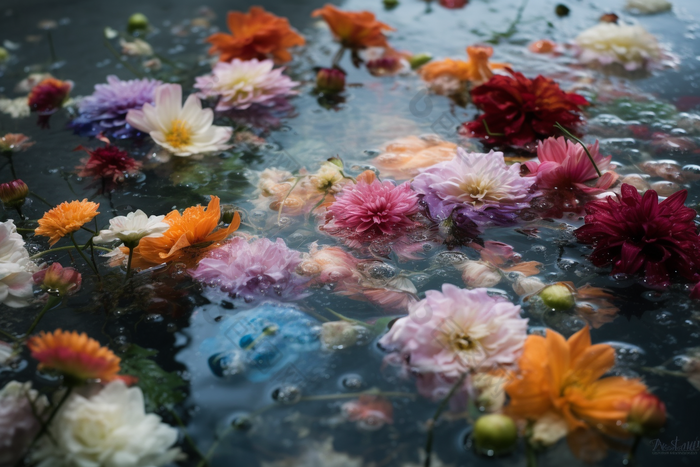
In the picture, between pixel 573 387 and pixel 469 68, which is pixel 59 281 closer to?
pixel 573 387

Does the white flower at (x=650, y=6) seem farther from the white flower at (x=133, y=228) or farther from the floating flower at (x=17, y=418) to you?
the floating flower at (x=17, y=418)

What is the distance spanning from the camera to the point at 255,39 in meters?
1.41

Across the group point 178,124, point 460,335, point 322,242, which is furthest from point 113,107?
point 460,335

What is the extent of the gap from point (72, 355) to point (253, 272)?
0.89 feet

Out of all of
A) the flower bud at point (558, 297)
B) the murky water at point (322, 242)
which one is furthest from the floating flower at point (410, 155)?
the flower bud at point (558, 297)

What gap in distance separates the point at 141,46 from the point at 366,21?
0.60 metres

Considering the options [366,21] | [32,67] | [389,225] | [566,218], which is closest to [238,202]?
[389,225]

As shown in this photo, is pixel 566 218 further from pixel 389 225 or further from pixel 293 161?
pixel 293 161

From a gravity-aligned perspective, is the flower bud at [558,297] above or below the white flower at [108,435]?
above

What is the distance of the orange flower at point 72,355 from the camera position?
1.98 feet

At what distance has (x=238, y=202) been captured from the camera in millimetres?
1023

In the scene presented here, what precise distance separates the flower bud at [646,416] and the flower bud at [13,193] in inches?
36.0

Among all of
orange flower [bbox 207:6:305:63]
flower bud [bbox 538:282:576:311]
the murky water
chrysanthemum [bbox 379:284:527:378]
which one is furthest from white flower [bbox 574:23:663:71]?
chrysanthemum [bbox 379:284:527:378]

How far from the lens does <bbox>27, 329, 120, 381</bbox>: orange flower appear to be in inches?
23.8
